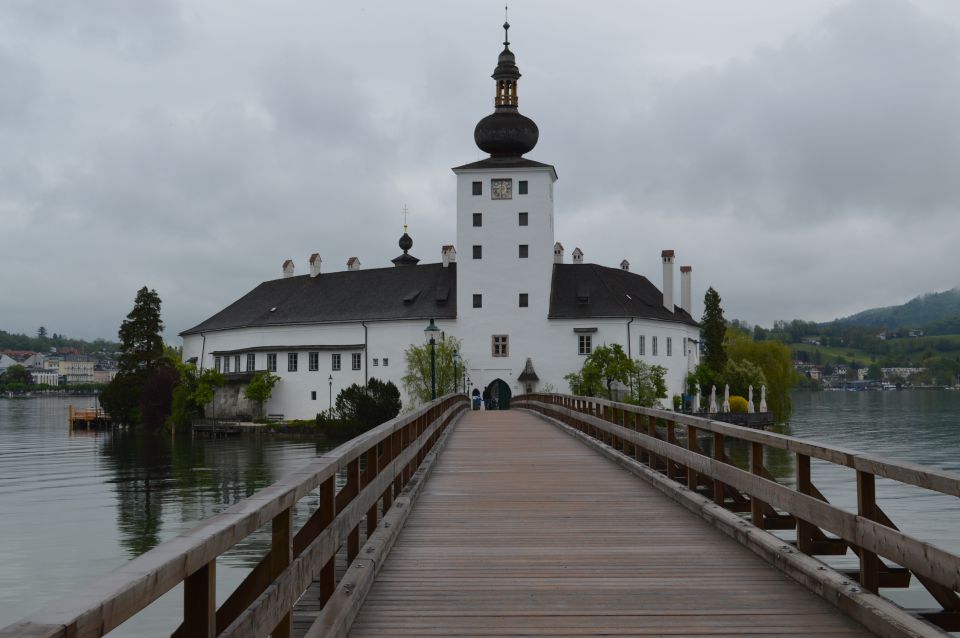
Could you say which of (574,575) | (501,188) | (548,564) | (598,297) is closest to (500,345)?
(598,297)

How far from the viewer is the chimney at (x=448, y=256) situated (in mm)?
72312

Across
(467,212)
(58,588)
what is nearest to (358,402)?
(467,212)

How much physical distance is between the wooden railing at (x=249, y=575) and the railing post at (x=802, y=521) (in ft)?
9.94

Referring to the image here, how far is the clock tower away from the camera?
6569cm

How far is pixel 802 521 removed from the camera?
6867mm

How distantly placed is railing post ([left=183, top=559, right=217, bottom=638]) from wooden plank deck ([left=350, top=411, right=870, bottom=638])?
8.16ft

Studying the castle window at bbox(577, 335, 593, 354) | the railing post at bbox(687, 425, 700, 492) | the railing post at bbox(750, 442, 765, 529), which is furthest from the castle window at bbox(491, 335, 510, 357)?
Result: the railing post at bbox(750, 442, 765, 529)

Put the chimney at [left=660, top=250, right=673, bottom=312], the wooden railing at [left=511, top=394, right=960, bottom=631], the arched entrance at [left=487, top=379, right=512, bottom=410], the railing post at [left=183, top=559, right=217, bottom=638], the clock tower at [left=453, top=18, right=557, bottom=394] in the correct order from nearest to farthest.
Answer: the railing post at [left=183, top=559, right=217, bottom=638] < the wooden railing at [left=511, top=394, right=960, bottom=631] < the arched entrance at [left=487, top=379, right=512, bottom=410] < the clock tower at [left=453, top=18, right=557, bottom=394] < the chimney at [left=660, top=250, right=673, bottom=312]

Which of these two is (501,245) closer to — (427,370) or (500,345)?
(500,345)

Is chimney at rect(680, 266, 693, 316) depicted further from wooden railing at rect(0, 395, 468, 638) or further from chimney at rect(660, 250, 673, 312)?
wooden railing at rect(0, 395, 468, 638)

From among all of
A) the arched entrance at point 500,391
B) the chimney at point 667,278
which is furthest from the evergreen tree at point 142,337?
the chimney at point 667,278

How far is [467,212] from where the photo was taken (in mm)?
66312

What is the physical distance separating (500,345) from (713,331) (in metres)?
19.0

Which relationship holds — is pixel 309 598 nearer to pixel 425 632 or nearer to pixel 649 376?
pixel 425 632
